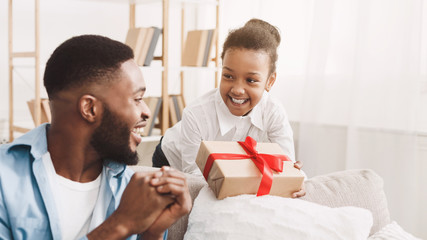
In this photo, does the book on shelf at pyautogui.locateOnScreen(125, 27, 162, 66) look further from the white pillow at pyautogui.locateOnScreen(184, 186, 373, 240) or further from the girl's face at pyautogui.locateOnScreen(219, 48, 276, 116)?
the white pillow at pyautogui.locateOnScreen(184, 186, 373, 240)

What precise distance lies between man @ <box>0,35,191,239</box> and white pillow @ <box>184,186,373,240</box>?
0.17m

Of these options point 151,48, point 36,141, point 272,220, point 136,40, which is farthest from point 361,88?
point 36,141

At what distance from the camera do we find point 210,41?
299cm

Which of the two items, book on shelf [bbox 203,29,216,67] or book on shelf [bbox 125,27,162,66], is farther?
book on shelf [bbox 203,29,216,67]

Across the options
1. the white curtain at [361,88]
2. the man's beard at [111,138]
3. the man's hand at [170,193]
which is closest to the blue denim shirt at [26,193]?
the man's beard at [111,138]

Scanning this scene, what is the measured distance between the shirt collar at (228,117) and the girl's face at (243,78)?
43 millimetres

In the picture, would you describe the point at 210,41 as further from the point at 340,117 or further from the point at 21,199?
the point at 21,199

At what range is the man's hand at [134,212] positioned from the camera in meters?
0.80

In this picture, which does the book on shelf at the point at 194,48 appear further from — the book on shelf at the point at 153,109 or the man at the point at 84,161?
the man at the point at 84,161

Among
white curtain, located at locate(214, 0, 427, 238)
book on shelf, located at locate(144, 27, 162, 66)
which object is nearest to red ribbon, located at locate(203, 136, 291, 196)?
white curtain, located at locate(214, 0, 427, 238)

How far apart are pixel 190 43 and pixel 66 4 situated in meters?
0.89

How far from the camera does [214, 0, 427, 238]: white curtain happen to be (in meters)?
A: 2.20

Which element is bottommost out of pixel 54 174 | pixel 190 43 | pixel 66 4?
pixel 54 174

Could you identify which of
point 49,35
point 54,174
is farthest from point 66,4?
point 54,174
